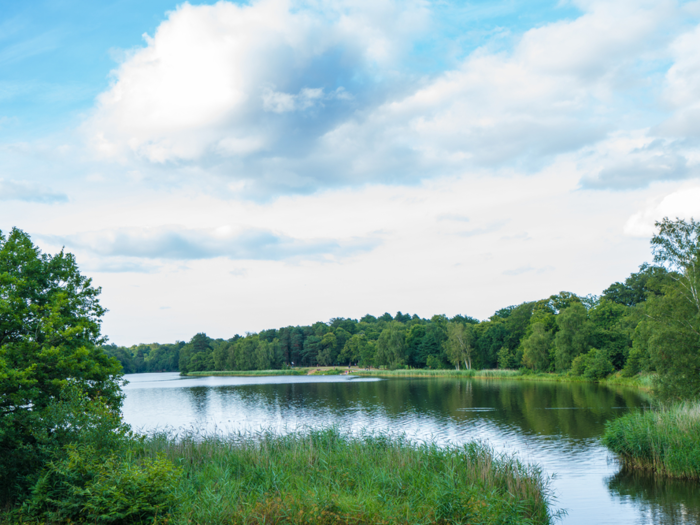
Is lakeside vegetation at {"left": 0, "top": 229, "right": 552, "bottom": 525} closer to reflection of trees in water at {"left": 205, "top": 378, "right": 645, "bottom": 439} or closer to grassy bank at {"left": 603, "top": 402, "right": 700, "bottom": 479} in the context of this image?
grassy bank at {"left": 603, "top": 402, "right": 700, "bottom": 479}

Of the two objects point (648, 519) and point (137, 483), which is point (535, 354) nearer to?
point (648, 519)

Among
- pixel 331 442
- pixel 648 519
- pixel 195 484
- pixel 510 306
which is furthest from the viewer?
pixel 510 306

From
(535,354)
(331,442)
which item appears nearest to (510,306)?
(535,354)

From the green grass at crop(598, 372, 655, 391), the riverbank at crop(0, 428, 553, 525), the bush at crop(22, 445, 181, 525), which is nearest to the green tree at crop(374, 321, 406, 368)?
the green grass at crop(598, 372, 655, 391)

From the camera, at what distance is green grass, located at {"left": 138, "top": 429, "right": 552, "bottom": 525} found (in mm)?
9664

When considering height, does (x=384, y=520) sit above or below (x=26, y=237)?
below

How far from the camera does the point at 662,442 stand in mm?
18484

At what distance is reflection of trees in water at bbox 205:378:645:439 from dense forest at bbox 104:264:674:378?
4.90 m

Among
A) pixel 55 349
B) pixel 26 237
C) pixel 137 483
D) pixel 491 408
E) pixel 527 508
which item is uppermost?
pixel 26 237

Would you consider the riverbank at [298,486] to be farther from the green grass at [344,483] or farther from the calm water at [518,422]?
the calm water at [518,422]

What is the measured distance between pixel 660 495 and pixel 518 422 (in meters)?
16.8

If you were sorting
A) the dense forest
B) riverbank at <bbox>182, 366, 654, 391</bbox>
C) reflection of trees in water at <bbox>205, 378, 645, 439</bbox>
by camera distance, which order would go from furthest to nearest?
the dense forest, riverbank at <bbox>182, 366, 654, 391</bbox>, reflection of trees in water at <bbox>205, 378, 645, 439</bbox>

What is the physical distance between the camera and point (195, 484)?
1213 cm

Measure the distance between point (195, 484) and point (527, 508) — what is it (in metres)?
8.30
